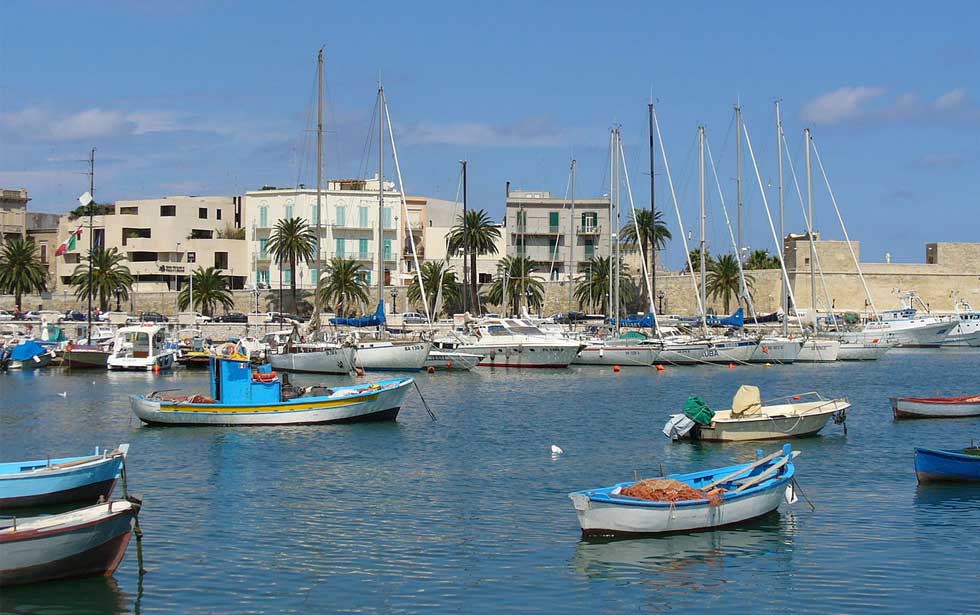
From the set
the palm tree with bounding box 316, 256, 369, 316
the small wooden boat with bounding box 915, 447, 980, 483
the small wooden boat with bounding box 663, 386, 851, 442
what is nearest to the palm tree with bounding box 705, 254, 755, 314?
the palm tree with bounding box 316, 256, 369, 316

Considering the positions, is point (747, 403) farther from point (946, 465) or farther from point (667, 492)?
point (667, 492)

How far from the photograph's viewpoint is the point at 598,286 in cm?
8750

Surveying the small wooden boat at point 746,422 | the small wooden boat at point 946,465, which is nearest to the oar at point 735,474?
the small wooden boat at point 946,465

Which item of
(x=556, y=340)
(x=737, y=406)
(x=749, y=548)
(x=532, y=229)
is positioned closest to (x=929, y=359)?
(x=556, y=340)

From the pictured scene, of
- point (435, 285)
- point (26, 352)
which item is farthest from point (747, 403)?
point (435, 285)

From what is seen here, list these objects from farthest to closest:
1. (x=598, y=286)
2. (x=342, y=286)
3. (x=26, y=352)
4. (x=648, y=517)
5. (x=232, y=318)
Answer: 1. (x=598, y=286)
2. (x=342, y=286)
3. (x=232, y=318)
4. (x=26, y=352)
5. (x=648, y=517)

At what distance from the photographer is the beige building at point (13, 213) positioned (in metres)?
108

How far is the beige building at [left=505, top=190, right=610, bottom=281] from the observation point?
98.1 metres

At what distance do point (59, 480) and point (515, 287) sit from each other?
6909cm

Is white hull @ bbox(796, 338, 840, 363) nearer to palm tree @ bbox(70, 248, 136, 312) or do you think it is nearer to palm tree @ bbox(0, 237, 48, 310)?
palm tree @ bbox(70, 248, 136, 312)

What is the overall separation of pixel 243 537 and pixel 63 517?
464 cm

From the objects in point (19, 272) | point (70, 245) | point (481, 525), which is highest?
point (70, 245)

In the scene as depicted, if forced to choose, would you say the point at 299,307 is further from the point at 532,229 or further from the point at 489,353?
the point at 489,353

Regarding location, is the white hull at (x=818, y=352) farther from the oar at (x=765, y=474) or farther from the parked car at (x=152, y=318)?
the oar at (x=765, y=474)
